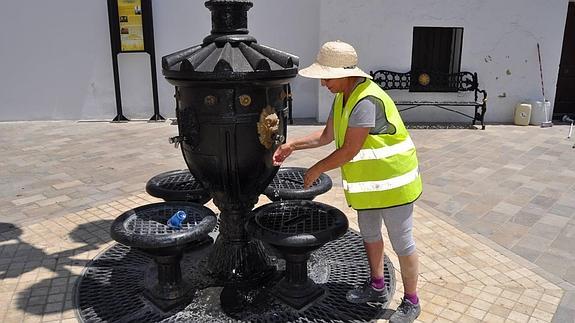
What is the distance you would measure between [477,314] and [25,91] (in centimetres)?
917

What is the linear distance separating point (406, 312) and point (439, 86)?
298 inches

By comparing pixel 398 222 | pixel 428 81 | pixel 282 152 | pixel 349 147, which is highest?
pixel 349 147

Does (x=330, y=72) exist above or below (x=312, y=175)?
above

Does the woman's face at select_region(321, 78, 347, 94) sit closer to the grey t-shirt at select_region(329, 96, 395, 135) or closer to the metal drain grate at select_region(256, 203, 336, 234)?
the grey t-shirt at select_region(329, 96, 395, 135)

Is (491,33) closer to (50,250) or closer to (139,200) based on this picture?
(139,200)

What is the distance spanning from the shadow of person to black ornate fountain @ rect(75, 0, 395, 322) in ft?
0.38

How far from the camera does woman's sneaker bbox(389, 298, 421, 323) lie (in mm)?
2895

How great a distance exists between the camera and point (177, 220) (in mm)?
3004

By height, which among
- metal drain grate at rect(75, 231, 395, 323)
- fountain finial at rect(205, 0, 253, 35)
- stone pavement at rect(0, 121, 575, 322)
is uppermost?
fountain finial at rect(205, 0, 253, 35)

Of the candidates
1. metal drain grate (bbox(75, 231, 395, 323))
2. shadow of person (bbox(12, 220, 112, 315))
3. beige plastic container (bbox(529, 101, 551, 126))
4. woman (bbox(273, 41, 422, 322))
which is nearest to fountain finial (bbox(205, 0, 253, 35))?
woman (bbox(273, 41, 422, 322))

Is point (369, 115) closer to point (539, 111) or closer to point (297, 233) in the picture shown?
point (297, 233)

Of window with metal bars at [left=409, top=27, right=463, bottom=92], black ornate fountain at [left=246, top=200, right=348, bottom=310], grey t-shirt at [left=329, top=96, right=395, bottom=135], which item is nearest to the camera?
grey t-shirt at [left=329, top=96, right=395, bottom=135]

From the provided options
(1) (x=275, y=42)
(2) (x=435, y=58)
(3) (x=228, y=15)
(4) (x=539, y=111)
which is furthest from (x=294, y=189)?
(4) (x=539, y=111)

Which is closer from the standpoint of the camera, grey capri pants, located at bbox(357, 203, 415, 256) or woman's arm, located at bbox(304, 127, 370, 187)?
woman's arm, located at bbox(304, 127, 370, 187)
